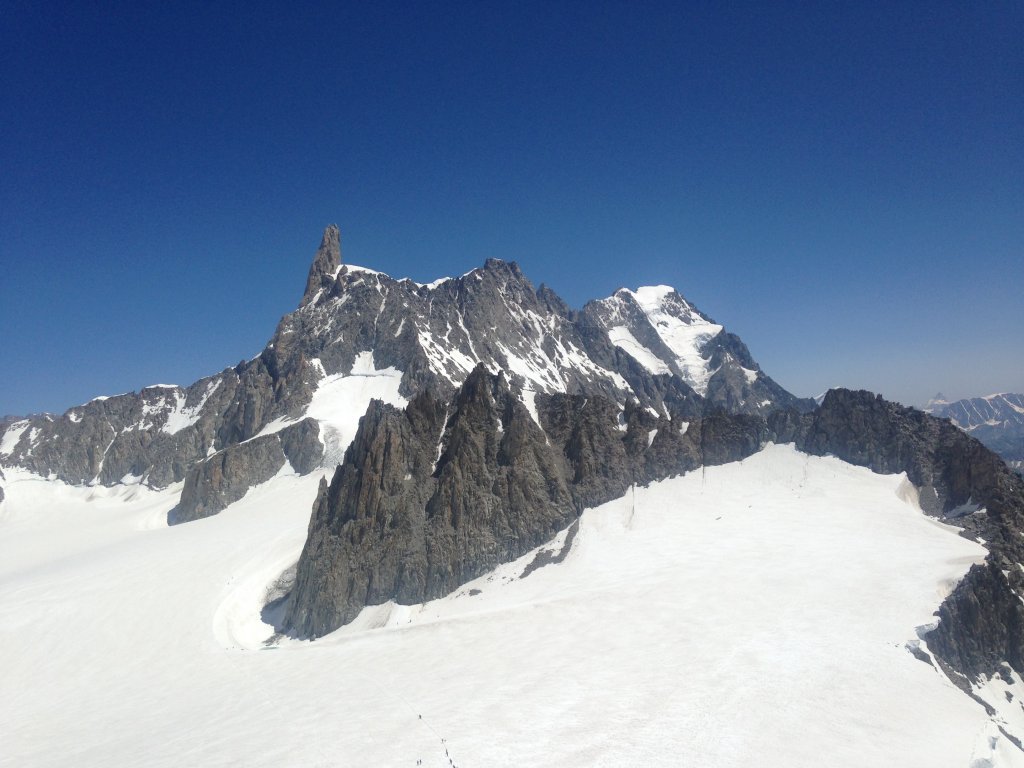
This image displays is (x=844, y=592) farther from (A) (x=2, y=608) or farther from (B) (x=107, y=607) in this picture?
(A) (x=2, y=608)

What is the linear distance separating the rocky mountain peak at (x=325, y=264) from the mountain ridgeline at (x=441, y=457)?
35.7ft

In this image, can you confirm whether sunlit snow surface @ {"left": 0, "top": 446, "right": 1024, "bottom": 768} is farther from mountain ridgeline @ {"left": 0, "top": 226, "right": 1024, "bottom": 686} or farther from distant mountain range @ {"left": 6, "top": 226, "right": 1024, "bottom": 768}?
mountain ridgeline @ {"left": 0, "top": 226, "right": 1024, "bottom": 686}

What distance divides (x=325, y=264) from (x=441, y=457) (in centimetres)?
11487

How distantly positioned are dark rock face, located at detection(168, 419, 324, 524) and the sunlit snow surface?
85.5ft

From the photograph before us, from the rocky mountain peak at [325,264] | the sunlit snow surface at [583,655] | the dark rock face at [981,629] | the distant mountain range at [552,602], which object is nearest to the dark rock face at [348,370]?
the rocky mountain peak at [325,264]

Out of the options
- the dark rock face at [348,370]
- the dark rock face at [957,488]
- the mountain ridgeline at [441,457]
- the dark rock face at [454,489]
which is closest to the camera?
the dark rock face at [957,488]

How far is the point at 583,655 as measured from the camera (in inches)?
1261

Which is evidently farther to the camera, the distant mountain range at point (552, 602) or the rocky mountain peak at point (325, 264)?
the rocky mountain peak at point (325, 264)

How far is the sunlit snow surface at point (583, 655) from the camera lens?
976 inches

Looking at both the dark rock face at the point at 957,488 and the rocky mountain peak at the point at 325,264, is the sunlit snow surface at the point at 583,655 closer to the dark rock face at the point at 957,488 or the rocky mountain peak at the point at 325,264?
the dark rock face at the point at 957,488

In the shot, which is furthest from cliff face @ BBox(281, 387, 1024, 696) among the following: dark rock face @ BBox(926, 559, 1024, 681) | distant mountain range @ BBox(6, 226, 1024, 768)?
distant mountain range @ BBox(6, 226, 1024, 768)

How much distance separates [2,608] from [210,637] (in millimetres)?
24535

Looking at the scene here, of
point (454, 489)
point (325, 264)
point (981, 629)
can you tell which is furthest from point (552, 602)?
point (325, 264)

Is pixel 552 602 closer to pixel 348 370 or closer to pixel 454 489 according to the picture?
pixel 454 489
